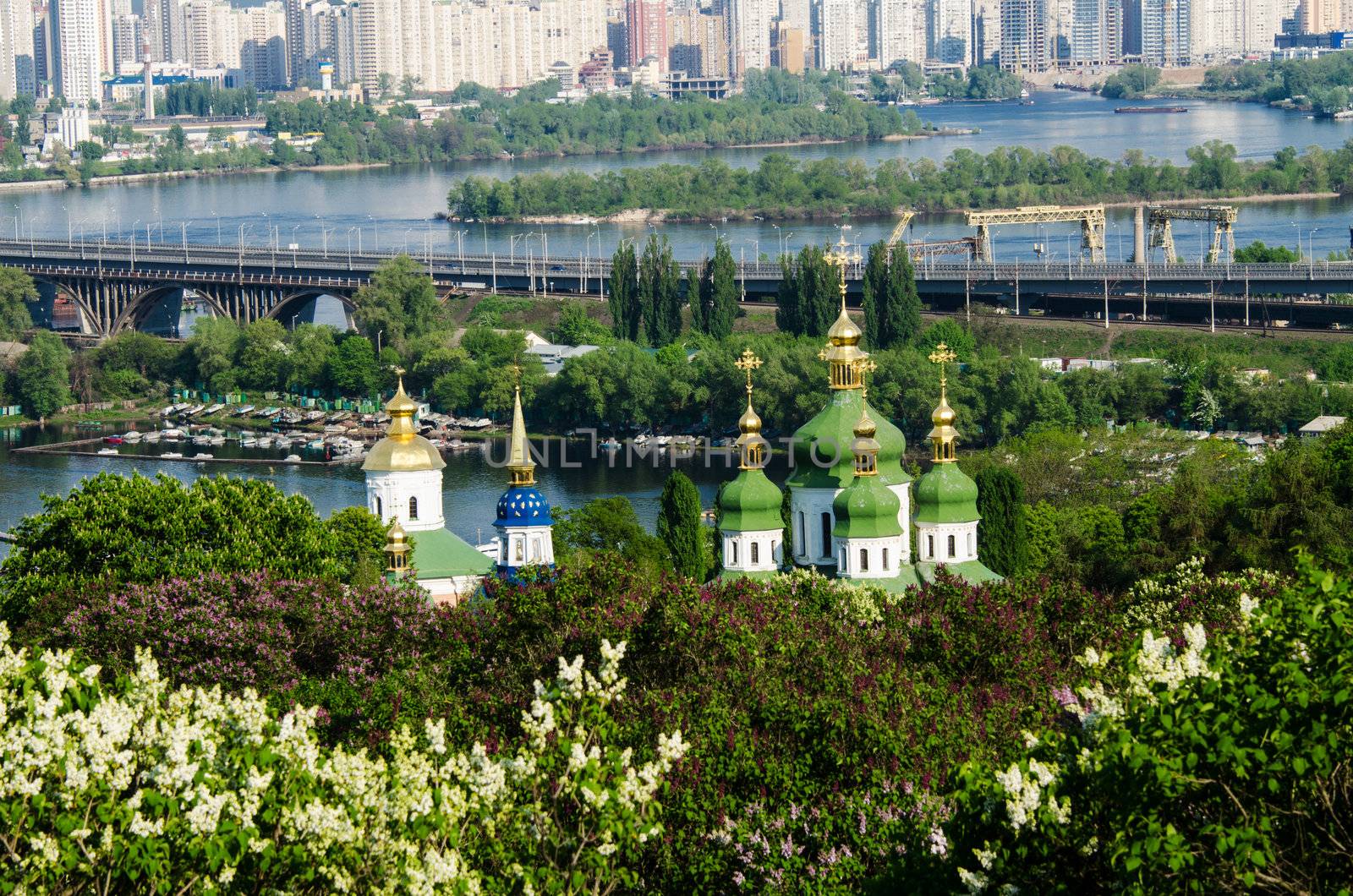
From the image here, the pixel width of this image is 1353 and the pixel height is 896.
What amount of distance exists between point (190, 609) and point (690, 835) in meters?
4.95

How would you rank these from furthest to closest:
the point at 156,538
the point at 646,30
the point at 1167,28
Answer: the point at 1167,28
the point at 646,30
the point at 156,538

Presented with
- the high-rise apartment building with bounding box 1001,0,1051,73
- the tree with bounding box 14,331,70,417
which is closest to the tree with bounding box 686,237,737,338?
the tree with bounding box 14,331,70,417

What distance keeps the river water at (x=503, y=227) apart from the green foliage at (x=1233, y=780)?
19004 mm

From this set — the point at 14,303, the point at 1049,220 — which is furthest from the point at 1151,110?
the point at 14,303

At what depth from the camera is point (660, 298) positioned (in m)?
40.1

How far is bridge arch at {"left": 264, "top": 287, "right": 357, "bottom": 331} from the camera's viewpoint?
46.4 metres

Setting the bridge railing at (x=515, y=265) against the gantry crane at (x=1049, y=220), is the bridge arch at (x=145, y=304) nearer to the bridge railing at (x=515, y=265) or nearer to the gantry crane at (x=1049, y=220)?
the bridge railing at (x=515, y=265)

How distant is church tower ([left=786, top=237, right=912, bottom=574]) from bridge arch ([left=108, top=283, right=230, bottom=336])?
99.2 ft

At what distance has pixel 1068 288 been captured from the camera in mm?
41812

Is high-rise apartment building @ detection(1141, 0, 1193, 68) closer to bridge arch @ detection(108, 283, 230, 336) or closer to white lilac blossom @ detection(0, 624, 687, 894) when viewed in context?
bridge arch @ detection(108, 283, 230, 336)

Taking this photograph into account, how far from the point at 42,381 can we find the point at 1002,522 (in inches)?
847

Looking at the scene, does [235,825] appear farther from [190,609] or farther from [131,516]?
[131,516]

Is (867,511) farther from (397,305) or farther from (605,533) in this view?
(397,305)

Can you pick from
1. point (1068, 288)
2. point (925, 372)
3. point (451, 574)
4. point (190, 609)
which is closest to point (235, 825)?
point (190, 609)
